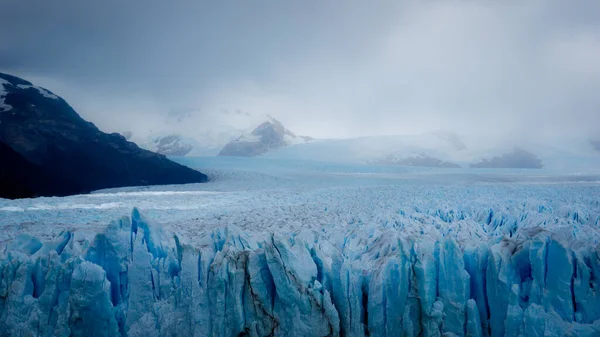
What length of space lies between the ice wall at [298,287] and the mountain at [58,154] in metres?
11.1

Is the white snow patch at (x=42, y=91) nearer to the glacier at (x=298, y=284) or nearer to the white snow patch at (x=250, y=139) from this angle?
the glacier at (x=298, y=284)

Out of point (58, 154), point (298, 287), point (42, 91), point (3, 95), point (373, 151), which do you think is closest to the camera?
point (298, 287)

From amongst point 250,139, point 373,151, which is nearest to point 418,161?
point 373,151

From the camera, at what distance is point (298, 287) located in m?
3.49

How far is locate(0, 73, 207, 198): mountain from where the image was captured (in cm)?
1309

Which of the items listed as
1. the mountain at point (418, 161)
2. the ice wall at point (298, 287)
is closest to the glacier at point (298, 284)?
the ice wall at point (298, 287)

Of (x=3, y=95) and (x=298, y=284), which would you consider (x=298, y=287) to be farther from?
(x=3, y=95)

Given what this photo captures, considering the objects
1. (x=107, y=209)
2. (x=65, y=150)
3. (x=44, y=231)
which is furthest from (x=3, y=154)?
(x=44, y=231)

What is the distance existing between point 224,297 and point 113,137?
15.0m

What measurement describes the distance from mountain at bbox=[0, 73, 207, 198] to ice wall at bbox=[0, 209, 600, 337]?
1112 cm

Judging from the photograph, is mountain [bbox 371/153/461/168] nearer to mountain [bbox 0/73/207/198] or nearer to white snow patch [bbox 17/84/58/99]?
mountain [bbox 0/73/207/198]

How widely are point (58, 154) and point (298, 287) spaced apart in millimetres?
14913

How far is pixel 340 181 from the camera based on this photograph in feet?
50.3

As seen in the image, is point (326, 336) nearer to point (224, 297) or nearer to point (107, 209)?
point (224, 297)
